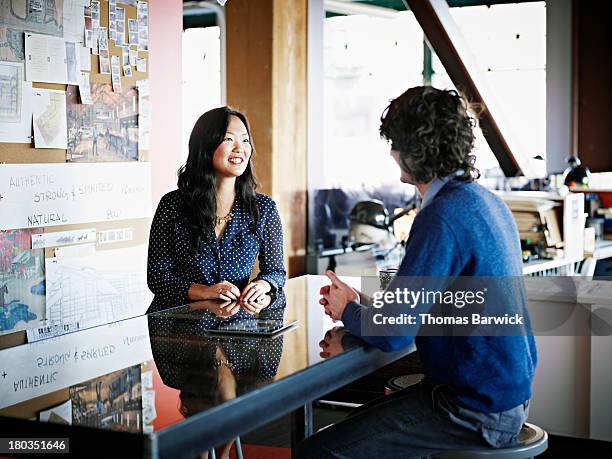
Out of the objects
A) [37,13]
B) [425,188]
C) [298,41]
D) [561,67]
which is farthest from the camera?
[561,67]

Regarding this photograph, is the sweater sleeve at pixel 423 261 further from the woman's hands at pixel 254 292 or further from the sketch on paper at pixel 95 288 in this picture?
the sketch on paper at pixel 95 288

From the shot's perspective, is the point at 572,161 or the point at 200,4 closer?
the point at 572,161

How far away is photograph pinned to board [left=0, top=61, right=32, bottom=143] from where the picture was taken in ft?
11.5

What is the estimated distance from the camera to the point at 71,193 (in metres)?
3.87

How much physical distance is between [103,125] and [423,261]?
2.38m

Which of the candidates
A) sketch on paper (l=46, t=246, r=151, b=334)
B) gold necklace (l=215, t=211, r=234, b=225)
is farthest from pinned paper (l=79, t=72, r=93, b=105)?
gold necklace (l=215, t=211, r=234, b=225)

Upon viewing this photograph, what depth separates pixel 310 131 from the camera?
19.8ft

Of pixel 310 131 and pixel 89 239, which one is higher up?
pixel 310 131

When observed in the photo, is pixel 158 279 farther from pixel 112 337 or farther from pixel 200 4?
pixel 200 4

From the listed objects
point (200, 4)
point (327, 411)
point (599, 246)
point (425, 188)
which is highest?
point (200, 4)

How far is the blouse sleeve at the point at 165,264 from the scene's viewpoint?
3168 mm

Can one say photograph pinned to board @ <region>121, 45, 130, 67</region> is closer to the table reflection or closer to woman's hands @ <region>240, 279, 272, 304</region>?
woman's hands @ <region>240, 279, 272, 304</region>

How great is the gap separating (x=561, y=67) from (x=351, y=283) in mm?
5965

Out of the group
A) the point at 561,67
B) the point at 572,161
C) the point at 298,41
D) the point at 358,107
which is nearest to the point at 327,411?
the point at 298,41
